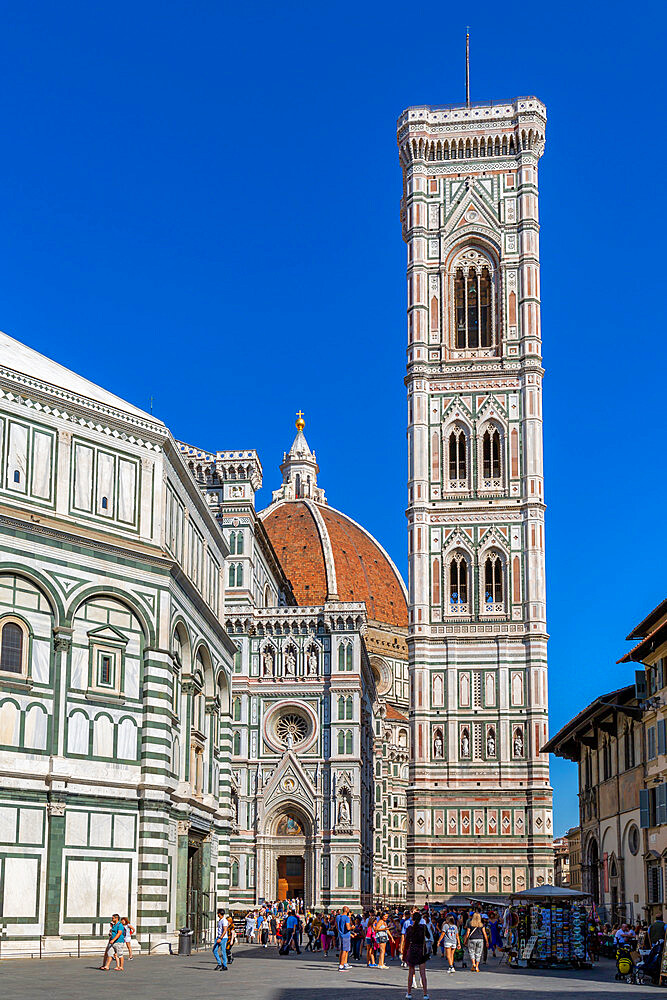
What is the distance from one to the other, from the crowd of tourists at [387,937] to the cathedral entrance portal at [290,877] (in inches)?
685

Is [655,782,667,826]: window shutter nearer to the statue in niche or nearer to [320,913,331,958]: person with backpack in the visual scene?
[320,913,331,958]: person with backpack

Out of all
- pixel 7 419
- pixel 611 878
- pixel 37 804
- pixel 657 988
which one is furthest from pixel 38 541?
pixel 611 878

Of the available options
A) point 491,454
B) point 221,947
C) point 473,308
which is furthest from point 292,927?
point 473,308

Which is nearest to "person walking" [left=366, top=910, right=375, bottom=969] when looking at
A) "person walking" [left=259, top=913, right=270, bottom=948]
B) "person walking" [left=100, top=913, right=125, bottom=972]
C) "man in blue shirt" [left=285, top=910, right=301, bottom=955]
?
"man in blue shirt" [left=285, top=910, right=301, bottom=955]

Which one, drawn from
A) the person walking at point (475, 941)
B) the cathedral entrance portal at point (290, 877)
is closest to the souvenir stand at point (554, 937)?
the person walking at point (475, 941)

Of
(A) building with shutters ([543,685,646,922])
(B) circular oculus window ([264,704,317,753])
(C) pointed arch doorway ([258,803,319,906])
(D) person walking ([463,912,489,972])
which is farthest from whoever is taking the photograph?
(B) circular oculus window ([264,704,317,753])

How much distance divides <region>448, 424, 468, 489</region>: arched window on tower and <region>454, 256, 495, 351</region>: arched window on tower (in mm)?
4921

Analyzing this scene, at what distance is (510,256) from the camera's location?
72.6 meters

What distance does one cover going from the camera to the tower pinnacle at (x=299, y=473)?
12144 cm

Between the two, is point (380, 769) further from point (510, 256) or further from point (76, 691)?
point (76, 691)

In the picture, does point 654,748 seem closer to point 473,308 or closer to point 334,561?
point 473,308

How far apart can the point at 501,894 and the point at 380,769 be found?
25.6m

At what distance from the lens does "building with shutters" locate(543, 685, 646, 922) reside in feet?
122

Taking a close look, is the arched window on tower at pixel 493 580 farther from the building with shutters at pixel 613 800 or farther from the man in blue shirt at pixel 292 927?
the man in blue shirt at pixel 292 927
